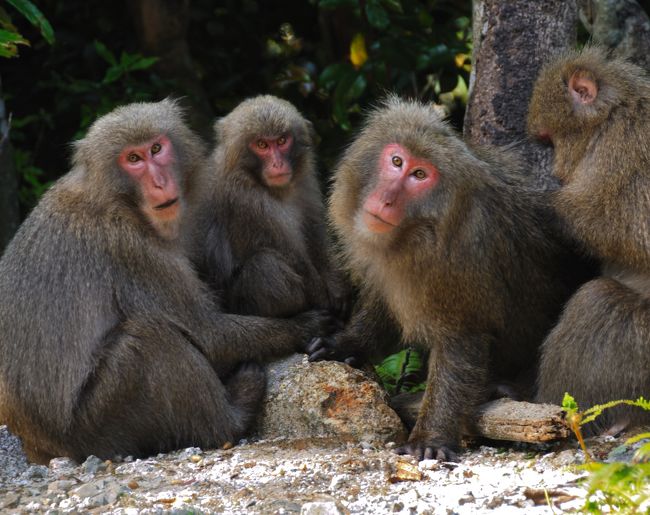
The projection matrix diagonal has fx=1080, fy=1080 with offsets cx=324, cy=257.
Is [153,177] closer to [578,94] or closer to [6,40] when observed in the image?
[6,40]

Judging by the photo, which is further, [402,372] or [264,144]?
[402,372]

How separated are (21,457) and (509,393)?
111 inches

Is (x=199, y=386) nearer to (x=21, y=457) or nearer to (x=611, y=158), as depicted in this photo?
(x=21, y=457)

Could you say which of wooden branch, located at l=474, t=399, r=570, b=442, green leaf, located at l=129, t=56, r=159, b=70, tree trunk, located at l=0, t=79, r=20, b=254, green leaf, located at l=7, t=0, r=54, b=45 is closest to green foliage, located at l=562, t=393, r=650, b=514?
wooden branch, located at l=474, t=399, r=570, b=442

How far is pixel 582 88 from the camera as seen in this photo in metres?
6.01

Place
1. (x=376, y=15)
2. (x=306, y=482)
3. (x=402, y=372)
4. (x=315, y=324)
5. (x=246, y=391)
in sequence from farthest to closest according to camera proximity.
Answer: (x=376, y=15), (x=402, y=372), (x=315, y=324), (x=246, y=391), (x=306, y=482)

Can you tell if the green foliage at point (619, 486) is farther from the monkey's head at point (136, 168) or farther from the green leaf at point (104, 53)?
the green leaf at point (104, 53)

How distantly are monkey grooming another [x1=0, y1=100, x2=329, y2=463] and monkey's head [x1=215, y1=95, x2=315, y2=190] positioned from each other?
0.76m

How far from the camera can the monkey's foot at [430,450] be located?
549 cm

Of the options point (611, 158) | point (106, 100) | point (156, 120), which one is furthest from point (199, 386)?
point (106, 100)

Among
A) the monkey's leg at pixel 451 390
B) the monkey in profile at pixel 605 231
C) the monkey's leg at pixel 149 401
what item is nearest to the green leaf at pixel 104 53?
the monkey's leg at pixel 149 401

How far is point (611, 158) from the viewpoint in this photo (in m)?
5.76

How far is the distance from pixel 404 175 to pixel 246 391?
1601 mm

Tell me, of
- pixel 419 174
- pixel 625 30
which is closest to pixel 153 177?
pixel 419 174
